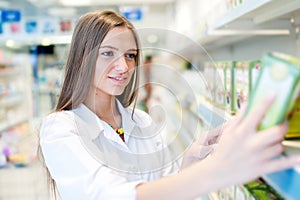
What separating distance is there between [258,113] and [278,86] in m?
0.05

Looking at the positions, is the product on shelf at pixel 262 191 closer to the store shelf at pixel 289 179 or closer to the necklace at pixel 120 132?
the store shelf at pixel 289 179

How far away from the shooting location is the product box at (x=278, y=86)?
1.68 feet

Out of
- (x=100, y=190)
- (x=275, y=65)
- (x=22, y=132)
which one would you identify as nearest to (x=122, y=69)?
(x=100, y=190)

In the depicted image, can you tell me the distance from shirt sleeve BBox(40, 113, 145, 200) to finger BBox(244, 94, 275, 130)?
0.29 m

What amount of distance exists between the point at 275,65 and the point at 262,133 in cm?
11

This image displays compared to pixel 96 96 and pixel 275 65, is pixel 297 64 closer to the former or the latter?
pixel 275 65

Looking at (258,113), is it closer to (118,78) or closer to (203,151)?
(203,151)

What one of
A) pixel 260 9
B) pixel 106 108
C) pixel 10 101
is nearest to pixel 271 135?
pixel 106 108

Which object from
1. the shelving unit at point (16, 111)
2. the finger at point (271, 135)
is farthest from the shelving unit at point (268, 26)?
the shelving unit at point (16, 111)

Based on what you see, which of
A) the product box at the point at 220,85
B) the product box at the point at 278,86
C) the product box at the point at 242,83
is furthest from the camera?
the product box at the point at 220,85

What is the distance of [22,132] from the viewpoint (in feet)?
19.9

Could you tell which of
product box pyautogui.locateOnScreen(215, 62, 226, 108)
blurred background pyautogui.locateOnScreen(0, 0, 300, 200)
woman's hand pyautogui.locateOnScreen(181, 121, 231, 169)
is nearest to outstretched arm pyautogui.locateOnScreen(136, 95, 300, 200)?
woman's hand pyautogui.locateOnScreen(181, 121, 231, 169)

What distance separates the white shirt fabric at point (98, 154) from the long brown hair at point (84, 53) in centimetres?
6

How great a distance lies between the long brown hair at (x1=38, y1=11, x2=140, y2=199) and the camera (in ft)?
3.58
